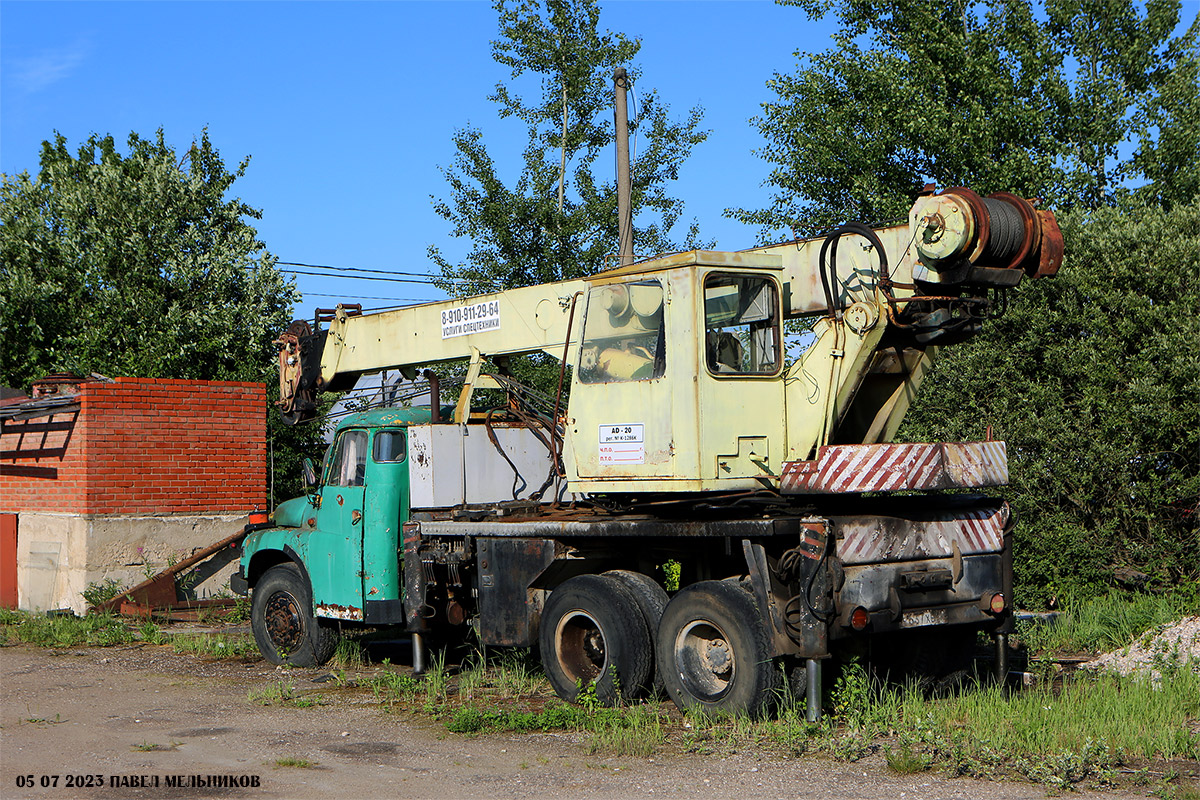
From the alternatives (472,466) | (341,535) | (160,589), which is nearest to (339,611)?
(341,535)

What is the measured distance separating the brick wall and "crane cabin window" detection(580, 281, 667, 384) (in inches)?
367

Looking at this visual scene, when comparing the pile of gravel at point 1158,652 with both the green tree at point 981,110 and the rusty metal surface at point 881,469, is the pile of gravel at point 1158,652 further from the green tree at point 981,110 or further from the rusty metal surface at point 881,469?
the green tree at point 981,110

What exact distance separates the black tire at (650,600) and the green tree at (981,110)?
13.8 m

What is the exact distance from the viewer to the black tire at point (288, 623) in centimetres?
1223

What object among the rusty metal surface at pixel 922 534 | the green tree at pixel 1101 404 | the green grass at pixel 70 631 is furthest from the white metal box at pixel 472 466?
the green tree at pixel 1101 404

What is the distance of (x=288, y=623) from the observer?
12516mm

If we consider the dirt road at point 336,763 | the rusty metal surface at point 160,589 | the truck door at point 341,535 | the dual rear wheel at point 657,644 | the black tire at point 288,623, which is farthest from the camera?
the rusty metal surface at point 160,589

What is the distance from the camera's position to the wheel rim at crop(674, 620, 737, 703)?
8875 millimetres

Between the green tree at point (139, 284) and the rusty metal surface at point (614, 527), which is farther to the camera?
the green tree at point (139, 284)

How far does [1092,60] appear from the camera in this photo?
77.3 ft

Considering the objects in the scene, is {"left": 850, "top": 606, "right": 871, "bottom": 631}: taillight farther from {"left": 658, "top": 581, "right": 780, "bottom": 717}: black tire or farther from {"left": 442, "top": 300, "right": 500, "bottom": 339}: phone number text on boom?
{"left": 442, "top": 300, "right": 500, "bottom": 339}: phone number text on boom

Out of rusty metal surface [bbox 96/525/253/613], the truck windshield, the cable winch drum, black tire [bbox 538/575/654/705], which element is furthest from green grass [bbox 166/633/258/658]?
the cable winch drum

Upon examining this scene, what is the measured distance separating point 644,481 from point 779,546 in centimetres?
123

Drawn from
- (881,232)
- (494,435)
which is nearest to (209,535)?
(494,435)
